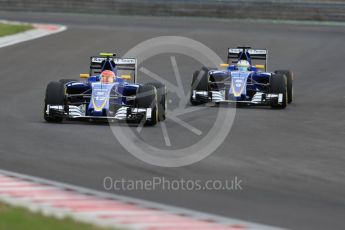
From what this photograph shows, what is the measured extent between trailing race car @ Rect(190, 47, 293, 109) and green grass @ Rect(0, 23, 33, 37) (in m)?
15.6

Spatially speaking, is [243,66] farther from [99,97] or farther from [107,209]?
[107,209]

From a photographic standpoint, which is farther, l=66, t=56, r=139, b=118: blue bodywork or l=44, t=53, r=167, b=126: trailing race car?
l=66, t=56, r=139, b=118: blue bodywork

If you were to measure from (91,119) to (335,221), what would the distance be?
26.9 feet

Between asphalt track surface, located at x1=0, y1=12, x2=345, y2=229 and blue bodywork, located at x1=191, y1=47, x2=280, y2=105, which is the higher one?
blue bodywork, located at x1=191, y1=47, x2=280, y2=105

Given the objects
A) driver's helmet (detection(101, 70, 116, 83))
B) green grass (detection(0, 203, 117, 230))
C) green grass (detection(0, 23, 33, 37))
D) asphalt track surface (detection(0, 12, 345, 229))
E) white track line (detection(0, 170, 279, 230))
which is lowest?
asphalt track surface (detection(0, 12, 345, 229))

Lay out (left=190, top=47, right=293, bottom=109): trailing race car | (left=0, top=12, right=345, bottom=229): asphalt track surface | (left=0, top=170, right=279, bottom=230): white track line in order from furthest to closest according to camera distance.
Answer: (left=190, top=47, right=293, bottom=109): trailing race car → (left=0, top=12, right=345, bottom=229): asphalt track surface → (left=0, top=170, right=279, bottom=230): white track line

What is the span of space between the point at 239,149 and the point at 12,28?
23865 millimetres

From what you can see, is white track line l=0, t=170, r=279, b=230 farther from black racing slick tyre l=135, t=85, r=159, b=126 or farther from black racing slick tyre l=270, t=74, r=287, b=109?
black racing slick tyre l=270, t=74, r=287, b=109

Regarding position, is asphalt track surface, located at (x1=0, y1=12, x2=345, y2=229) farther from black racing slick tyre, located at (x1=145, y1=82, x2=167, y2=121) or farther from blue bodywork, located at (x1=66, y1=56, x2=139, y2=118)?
blue bodywork, located at (x1=66, y1=56, x2=139, y2=118)

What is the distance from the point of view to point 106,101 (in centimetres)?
1714

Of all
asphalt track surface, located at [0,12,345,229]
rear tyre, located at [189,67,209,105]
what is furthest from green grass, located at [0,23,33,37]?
rear tyre, located at [189,67,209,105]

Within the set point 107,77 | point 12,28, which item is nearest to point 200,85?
point 107,77

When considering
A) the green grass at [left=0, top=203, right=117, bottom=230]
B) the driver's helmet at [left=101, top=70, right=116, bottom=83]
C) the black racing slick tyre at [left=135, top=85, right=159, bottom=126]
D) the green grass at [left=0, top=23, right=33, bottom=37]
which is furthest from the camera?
the green grass at [left=0, top=23, right=33, bottom=37]

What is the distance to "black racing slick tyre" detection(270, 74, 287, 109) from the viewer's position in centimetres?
2039
